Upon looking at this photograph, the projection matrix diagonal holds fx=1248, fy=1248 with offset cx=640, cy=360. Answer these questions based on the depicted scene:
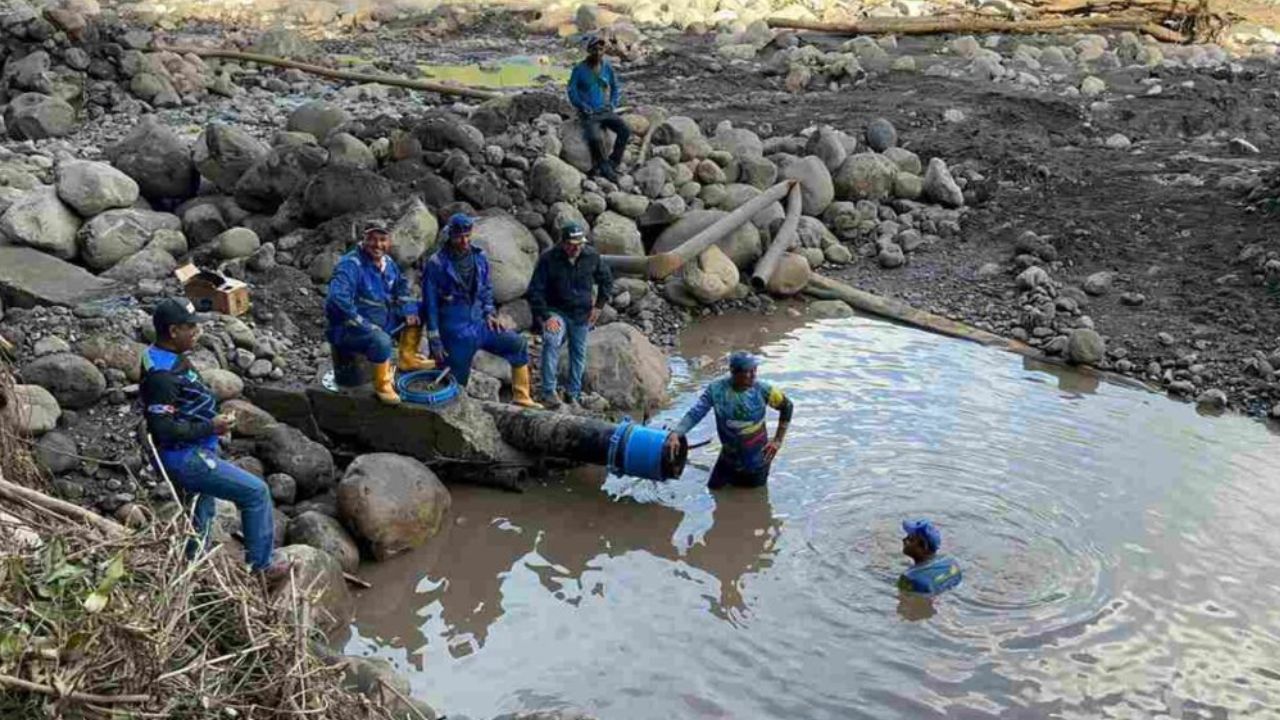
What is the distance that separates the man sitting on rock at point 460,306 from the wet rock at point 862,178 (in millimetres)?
7245

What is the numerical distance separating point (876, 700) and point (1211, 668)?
2.19 meters

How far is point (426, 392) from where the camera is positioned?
978 centimetres

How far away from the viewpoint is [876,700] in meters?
7.50

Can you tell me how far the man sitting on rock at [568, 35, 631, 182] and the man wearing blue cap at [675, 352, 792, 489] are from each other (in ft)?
17.9

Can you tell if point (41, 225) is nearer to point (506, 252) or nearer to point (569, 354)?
point (506, 252)

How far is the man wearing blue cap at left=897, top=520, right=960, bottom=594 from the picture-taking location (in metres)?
8.36

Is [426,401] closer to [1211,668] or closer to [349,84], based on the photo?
[1211,668]

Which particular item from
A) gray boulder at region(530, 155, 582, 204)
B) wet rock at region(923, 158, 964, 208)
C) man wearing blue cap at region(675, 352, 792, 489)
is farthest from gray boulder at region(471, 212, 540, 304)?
wet rock at region(923, 158, 964, 208)

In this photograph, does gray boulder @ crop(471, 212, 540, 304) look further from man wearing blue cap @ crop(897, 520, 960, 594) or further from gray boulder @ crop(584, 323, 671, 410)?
man wearing blue cap @ crop(897, 520, 960, 594)

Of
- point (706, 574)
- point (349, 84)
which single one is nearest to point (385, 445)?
point (706, 574)

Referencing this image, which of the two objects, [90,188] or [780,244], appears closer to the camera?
[90,188]

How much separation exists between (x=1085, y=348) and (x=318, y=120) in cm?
895

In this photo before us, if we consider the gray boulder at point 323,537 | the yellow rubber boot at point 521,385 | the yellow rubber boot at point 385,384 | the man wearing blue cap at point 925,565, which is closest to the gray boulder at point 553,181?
the yellow rubber boot at point 521,385

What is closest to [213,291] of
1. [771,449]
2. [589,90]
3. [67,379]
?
[67,379]
